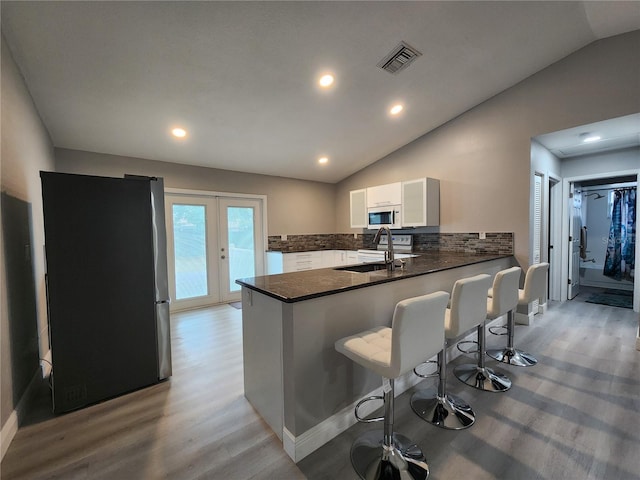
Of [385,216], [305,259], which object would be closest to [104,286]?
[305,259]

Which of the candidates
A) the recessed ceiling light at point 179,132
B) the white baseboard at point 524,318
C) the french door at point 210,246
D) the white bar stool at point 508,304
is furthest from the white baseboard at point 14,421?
the white baseboard at point 524,318

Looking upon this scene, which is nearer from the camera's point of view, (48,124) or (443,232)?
(48,124)

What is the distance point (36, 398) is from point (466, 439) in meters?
3.06

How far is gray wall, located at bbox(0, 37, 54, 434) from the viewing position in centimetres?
173

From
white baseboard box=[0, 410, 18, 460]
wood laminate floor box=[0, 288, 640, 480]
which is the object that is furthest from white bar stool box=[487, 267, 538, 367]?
white baseboard box=[0, 410, 18, 460]

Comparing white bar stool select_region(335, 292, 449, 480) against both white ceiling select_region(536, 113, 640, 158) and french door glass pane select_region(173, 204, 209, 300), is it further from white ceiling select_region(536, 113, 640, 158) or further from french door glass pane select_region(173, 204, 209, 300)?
french door glass pane select_region(173, 204, 209, 300)

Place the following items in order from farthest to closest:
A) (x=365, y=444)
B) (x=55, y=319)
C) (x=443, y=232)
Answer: (x=443, y=232) < (x=55, y=319) < (x=365, y=444)

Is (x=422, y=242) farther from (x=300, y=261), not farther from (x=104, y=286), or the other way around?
(x=104, y=286)

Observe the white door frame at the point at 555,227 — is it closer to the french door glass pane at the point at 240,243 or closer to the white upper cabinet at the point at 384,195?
the white upper cabinet at the point at 384,195

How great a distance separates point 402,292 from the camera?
7.19 feet

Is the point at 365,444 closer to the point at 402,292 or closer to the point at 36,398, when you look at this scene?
the point at 402,292

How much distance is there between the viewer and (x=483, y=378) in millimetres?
2273

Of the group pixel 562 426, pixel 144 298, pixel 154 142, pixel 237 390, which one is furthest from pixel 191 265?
pixel 562 426

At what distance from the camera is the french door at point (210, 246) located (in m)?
4.34
